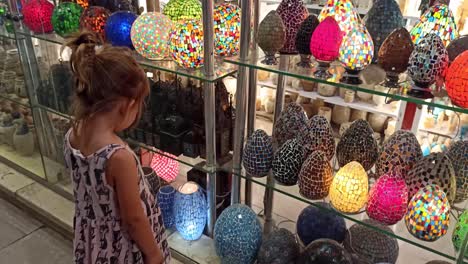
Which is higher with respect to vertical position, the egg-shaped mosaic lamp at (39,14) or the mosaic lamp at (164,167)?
the egg-shaped mosaic lamp at (39,14)

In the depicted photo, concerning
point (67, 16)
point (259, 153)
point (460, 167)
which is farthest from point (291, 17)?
point (67, 16)

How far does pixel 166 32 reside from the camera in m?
1.32

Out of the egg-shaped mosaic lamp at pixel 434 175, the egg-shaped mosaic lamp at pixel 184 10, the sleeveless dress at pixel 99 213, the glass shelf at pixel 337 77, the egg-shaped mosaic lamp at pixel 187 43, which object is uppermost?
the egg-shaped mosaic lamp at pixel 184 10

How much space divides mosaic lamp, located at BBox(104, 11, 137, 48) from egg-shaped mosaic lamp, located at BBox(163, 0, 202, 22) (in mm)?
137

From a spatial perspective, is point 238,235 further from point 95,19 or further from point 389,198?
point 95,19

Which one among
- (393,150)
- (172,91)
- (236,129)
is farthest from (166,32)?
(393,150)

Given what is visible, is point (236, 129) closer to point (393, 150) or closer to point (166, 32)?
point (166, 32)

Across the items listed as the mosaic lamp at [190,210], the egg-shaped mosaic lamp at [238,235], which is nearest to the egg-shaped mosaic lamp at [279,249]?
the egg-shaped mosaic lamp at [238,235]

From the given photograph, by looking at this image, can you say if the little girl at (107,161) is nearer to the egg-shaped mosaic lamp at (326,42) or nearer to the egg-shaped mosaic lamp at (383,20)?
the egg-shaped mosaic lamp at (326,42)

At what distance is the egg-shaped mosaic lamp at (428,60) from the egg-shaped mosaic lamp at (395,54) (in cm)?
4

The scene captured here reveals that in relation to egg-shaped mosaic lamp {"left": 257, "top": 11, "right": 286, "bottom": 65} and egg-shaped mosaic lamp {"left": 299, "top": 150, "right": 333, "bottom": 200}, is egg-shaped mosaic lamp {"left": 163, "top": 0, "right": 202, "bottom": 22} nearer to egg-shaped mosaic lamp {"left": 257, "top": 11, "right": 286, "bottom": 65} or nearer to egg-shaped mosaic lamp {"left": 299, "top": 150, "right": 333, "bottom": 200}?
egg-shaped mosaic lamp {"left": 257, "top": 11, "right": 286, "bottom": 65}

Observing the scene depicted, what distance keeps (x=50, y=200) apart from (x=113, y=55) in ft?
4.91

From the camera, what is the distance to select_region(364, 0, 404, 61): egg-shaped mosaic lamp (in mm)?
1086

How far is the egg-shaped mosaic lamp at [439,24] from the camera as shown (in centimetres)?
102
